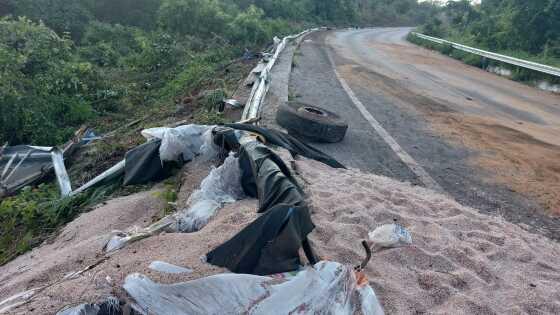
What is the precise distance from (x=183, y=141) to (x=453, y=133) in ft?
15.0

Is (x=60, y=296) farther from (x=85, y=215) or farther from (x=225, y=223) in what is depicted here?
(x=85, y=215)

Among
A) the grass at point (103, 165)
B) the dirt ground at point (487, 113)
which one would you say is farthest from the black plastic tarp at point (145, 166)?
the dirt ground at point (487, 113)

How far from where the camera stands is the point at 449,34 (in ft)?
111

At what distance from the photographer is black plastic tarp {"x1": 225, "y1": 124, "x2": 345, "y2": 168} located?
5.66 m

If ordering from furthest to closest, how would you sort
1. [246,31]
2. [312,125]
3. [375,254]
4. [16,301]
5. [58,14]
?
[246,31]
[58,14]
[312,125]
[375,254]
[16,301]

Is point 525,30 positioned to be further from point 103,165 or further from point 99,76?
point 103,165

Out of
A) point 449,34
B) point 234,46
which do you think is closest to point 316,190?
point 234,46

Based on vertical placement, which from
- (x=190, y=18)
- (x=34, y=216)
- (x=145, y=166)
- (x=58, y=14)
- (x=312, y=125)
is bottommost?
(x=34, y=216)

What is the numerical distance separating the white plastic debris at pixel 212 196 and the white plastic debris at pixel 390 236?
1.31 meters

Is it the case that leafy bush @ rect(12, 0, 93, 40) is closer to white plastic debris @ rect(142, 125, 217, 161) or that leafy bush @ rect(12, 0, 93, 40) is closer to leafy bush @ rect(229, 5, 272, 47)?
leafy bush @ rect(229, 5, 272, 47)

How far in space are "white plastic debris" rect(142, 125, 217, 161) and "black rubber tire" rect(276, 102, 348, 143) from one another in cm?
156

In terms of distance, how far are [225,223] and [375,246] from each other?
3.91ft

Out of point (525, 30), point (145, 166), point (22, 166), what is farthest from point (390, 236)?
point (525, 30)

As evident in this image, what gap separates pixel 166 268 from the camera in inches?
116
